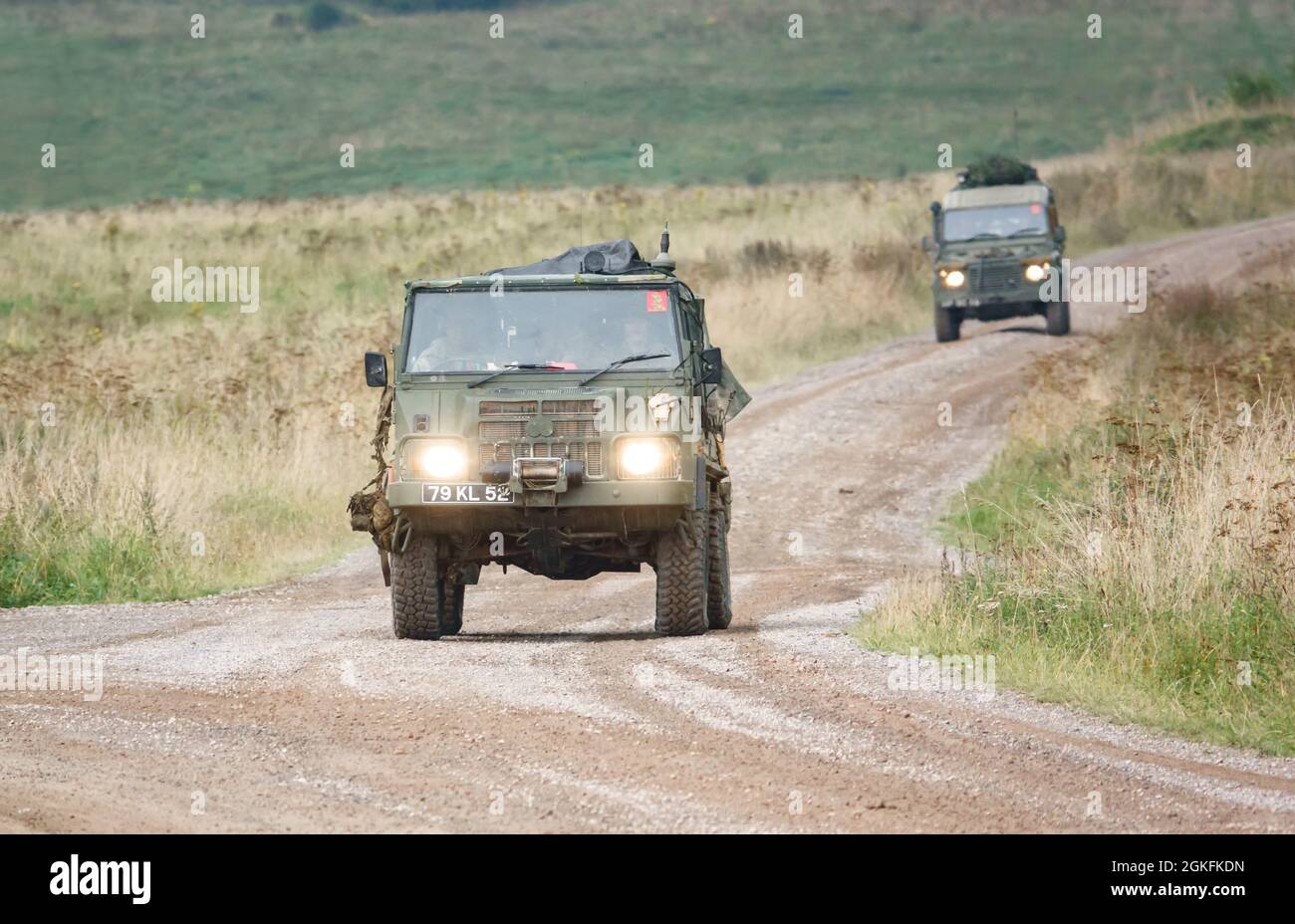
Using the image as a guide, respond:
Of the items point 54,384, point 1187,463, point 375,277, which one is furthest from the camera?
point 375,277

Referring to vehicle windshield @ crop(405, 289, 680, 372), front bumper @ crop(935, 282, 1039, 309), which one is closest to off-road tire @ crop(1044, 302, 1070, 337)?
front bumper @ crop(935, 282, 1039, 309)

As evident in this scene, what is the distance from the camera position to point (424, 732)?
325 inches

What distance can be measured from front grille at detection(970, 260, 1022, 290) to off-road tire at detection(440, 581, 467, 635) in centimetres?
1633

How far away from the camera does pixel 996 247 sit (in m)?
26.9

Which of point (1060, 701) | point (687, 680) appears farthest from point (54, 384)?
point (1060, 701)

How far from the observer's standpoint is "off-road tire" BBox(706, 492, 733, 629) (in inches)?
464

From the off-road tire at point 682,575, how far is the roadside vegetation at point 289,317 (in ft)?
15.8

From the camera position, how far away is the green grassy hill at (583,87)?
242 ft

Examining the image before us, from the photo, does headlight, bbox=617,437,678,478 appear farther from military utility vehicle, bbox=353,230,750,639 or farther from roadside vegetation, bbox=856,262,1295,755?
roadside vegetation, bbox=856,262,1295,755

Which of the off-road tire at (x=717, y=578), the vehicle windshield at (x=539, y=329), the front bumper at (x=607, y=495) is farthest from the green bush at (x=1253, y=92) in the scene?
the front bumper at (x=607, y=495)

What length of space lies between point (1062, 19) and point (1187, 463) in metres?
95.8

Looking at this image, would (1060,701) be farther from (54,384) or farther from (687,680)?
(54,384)

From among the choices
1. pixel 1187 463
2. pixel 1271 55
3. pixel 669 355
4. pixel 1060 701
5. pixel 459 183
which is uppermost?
pixel 1271 55

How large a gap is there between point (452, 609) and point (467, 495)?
1656 millimetres
